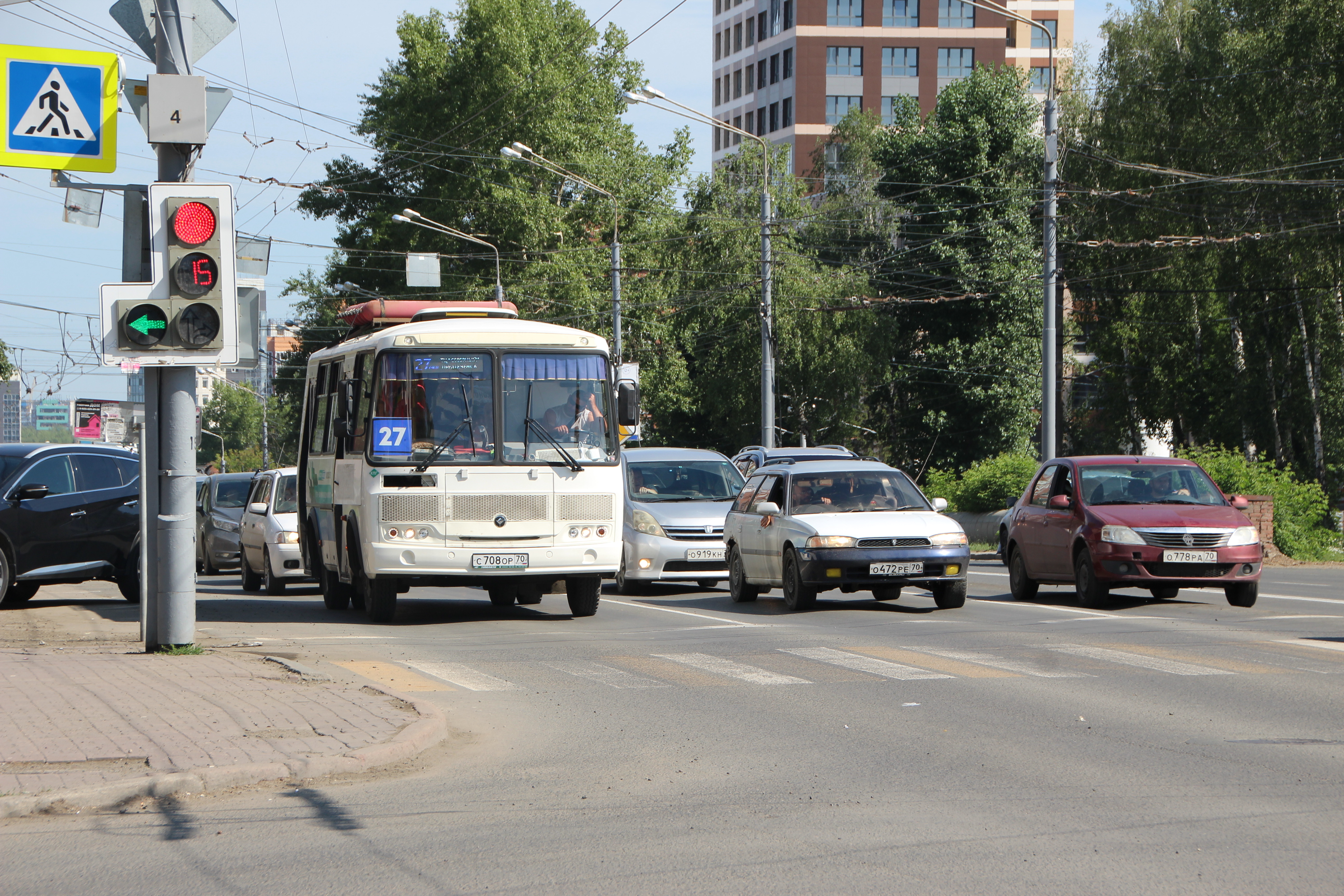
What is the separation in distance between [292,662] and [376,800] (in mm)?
4719

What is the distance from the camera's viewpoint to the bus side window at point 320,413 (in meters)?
18.2

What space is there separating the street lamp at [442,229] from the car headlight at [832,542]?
26.3 metres

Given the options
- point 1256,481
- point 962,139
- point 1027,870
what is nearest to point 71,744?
point 1027,870

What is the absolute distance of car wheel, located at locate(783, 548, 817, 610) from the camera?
55.6 feet

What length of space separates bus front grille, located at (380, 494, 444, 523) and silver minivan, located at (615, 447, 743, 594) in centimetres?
516

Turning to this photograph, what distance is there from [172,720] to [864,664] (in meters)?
5.50

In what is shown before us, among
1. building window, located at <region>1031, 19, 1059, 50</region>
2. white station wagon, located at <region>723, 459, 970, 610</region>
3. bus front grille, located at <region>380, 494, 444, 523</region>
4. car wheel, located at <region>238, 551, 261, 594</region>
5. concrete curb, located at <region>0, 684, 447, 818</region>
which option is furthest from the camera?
building window, located at <region>1031, 19, 1059, 50</region>

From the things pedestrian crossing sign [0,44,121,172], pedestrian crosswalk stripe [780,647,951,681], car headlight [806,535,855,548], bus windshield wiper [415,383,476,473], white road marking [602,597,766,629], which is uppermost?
pedestrian crossing sign [0,44,121,172]

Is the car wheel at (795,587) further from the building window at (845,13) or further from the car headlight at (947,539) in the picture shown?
the building window at (845,13)

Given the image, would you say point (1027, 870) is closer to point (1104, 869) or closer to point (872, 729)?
point (1104, 869)

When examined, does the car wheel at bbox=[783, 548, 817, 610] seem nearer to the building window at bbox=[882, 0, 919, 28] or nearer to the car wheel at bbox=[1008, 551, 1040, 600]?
the car wheel at bbox=[1008, 551, 1040, 600]

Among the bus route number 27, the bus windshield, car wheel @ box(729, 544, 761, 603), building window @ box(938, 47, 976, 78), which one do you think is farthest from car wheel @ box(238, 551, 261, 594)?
building window @ box(938, 47, 976, 78)

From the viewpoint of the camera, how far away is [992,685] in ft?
35.4

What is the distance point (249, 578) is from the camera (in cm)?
2391
